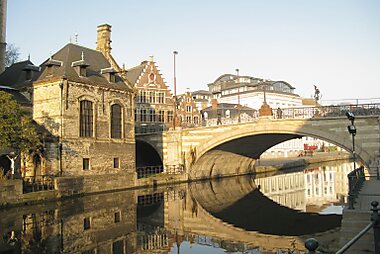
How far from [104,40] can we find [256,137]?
613 inches

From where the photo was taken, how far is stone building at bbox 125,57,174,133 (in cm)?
4109

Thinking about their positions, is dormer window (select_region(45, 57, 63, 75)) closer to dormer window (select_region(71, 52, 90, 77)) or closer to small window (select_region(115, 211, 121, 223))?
dormer window (select_region(71, 52, 90, 77))

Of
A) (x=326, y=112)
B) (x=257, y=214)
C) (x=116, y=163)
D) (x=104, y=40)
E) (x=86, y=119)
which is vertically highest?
(x=104, y=40)

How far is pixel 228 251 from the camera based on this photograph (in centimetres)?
1300

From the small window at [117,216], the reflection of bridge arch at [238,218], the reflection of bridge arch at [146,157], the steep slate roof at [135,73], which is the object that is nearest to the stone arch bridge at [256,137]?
the reflection of bridge arch at [146,157]

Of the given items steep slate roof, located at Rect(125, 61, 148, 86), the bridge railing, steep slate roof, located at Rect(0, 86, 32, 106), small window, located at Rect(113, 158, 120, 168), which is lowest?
small window, located at Rect(113, 158, 120, 168)

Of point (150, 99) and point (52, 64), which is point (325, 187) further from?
point (52, 64)

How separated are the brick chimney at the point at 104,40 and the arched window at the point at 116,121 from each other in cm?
662

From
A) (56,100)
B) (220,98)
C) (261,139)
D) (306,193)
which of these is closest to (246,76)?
(220,98)

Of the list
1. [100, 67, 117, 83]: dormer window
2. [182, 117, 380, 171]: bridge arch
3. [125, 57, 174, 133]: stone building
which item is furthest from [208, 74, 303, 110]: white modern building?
[100, 67, 117, 83]: dormer window

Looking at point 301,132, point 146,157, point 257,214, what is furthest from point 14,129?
point 146,157

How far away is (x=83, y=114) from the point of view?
89.0 ft

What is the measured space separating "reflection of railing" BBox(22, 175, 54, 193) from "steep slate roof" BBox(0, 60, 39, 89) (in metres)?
8.15

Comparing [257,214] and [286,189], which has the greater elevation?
[286,189]
